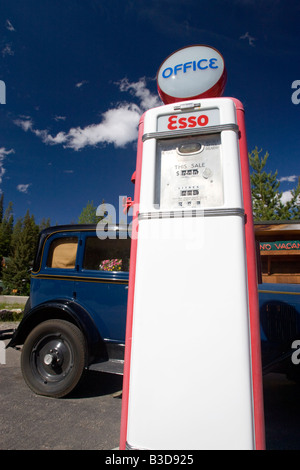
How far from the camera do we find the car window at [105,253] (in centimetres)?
372

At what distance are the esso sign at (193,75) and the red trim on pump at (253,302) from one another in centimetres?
29

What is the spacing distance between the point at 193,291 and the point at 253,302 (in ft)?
1.10

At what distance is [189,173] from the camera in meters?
1.76

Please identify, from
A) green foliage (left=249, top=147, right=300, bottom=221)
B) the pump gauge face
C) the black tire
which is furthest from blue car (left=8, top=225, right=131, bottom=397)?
green foliage (left=249, top=147, right=300, bottom=221)

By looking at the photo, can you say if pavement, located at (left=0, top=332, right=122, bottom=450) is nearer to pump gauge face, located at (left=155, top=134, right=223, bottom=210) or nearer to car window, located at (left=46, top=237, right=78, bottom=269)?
car window, located at (left=46, top=237, right=78, bottom=269)

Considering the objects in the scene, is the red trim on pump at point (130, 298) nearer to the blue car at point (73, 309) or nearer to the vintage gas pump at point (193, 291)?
the vintage gas pump at point (193, 291)

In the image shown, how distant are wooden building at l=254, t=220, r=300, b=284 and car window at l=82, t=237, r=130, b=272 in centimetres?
175

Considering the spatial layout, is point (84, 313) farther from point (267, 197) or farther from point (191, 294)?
point (267, 197)

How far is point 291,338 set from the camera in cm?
290

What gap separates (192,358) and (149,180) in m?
1.10

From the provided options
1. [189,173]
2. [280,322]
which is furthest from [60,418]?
[189,173]

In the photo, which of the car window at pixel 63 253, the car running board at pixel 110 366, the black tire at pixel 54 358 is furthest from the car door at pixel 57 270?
the car running board at pixel 110 366
